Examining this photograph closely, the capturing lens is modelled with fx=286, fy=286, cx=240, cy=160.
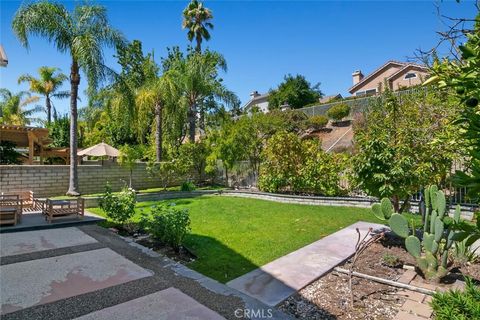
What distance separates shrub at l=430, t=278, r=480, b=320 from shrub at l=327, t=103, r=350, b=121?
25.0m

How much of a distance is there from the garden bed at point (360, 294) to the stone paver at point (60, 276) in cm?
269

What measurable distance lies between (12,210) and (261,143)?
11220mm

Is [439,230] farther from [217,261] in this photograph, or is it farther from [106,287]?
[106,287]

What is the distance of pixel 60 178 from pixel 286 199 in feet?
35.1

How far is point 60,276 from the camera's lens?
4.87 m

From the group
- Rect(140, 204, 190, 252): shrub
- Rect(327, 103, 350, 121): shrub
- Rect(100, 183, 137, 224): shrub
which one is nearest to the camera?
Rect(140, 204, 190, 252): shrub

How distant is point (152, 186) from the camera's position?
17.2 meters

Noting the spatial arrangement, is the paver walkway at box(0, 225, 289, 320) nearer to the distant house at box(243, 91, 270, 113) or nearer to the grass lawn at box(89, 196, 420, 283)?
the grass lawn at box(89, 196, 420, 283)

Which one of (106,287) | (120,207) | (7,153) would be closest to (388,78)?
(120,207)

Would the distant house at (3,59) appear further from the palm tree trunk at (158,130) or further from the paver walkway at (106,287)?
the palm tree trunk at (158,130)

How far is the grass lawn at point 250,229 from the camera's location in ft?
18.1

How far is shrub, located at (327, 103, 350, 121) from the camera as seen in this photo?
26703 mm

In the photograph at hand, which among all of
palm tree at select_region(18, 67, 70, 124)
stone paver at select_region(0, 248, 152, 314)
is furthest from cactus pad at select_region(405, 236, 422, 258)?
palm tree at select_region(18, 67, 70, 124)

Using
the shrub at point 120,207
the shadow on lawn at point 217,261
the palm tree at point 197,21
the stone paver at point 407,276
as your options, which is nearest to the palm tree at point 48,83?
the palm tree at point 197,21
